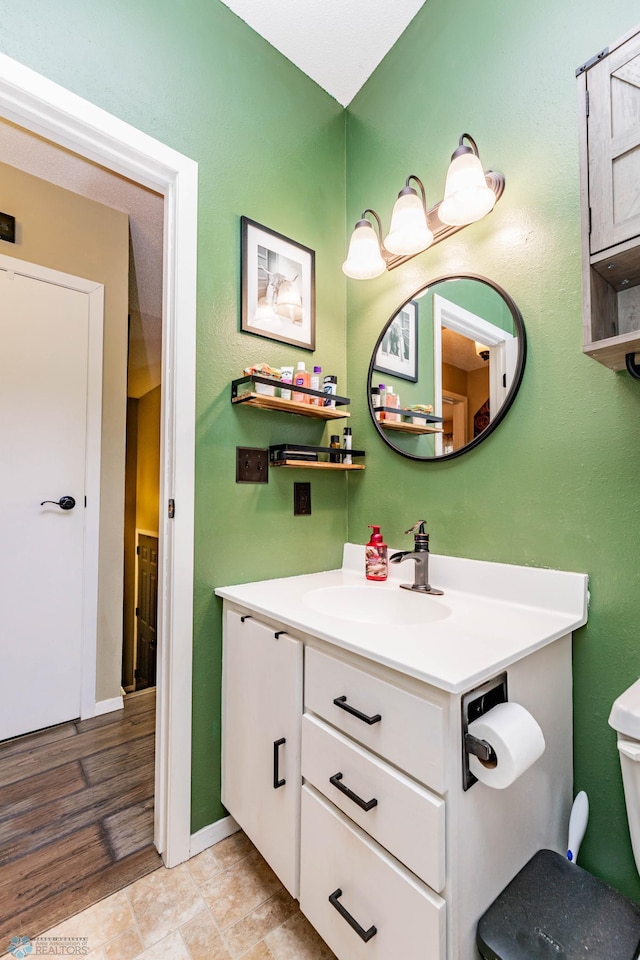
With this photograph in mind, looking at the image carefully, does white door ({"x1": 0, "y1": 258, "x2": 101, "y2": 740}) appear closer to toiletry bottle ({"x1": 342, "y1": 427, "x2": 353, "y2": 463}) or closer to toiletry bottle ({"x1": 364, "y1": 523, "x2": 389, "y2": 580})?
toiletry bottle ({"x1": 342, "y1": 427, "x2": 353, "y2": 463})

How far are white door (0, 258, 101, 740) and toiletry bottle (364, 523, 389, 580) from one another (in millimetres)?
1487

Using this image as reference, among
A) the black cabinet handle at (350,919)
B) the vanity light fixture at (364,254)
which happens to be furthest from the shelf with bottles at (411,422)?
the black cabinet handle at (350,919)

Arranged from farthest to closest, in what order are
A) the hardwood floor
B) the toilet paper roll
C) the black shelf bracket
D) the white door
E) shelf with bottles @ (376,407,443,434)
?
the white door
shelf with bottles @ (376,407,443,434)
the hardwood floor
the black shelf bracket
the toilet paper roll

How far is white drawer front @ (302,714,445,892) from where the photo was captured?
0.70m

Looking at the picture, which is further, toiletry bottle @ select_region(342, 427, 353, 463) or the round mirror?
toiletry bottle @ select_region(342, 427, 353, 463)

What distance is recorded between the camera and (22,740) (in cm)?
188

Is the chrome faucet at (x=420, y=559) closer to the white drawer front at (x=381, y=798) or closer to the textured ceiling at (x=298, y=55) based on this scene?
the white drawer front at (x=381, y=798)

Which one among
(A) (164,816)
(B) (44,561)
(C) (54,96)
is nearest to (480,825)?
(A) (164,816)

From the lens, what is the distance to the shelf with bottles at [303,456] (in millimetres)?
1450

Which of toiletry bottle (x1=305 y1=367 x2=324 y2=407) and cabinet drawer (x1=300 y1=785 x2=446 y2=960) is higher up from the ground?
toiletry bottle (x1=305 y1=367 x2=324 y2=407)

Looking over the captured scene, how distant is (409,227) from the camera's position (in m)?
1.31

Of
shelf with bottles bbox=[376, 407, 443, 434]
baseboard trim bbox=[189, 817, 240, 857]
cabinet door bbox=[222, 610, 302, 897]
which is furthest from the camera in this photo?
shelf with bottles bbox=[376, 407, 443, 434]

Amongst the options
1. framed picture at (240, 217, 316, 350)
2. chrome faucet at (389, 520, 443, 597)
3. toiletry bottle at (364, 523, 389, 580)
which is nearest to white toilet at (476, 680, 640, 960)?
chrome faucet at (389, 520, 443, 597)

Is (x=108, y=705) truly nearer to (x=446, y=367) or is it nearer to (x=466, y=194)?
(x=446, y=367)
